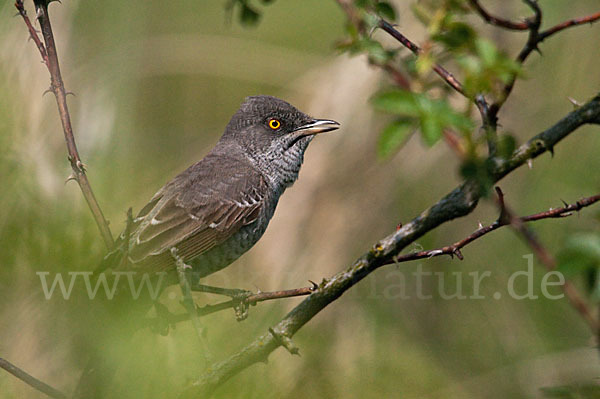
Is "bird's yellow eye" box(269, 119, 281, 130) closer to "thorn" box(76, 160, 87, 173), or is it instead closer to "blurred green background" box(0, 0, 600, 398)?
"blurred green background" box(0, 0, 600, 398)

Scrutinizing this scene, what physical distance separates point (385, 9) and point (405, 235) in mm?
598

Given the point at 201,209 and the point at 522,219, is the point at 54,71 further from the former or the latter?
the point at 201,209

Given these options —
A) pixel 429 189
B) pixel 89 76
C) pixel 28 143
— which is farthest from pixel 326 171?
pixel 28 143

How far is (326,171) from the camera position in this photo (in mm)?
5859

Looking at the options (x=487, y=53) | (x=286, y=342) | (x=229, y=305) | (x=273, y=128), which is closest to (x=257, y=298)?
(x=229, y=305)

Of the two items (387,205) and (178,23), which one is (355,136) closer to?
(387,205)

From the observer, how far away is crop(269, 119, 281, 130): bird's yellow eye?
14.1 feet

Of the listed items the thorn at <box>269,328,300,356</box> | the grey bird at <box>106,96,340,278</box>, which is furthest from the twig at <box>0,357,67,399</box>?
the grey bird at <box>106,96,340,278</box>

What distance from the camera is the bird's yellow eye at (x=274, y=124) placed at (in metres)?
4.31

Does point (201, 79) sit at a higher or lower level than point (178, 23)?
lower

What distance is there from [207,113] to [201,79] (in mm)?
354

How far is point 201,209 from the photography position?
3904 millimetres

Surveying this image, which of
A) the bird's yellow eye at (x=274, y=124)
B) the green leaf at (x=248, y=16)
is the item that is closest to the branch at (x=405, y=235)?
the green leaf at (x=248, y=16)

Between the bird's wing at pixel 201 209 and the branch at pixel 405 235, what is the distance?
57.0 inches
